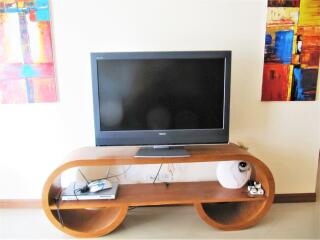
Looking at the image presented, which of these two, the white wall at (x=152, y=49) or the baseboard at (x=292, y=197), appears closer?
the white wall at (x=152, y=49)

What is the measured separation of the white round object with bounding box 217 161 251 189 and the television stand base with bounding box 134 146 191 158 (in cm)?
36

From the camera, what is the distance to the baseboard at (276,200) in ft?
6.97

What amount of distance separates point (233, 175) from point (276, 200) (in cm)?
66

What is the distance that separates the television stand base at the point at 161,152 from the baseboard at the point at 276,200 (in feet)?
3.52

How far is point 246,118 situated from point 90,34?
140 centimetres

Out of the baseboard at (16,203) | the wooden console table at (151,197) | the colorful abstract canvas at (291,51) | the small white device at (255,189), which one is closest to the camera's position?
the wooden console table at (151,197)

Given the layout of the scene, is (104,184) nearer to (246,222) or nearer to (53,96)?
(53,96)

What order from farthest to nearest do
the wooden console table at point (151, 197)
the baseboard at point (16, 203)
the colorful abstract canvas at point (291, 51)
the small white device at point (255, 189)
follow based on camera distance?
the baseboard at point (16, 203) → the colorful abstract canvas at point (291, 51) → the small white device at point (255, 189) → the wooden console table at point (151, 197)

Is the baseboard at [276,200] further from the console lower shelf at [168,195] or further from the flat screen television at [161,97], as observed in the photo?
the flat screen television at [161,97]

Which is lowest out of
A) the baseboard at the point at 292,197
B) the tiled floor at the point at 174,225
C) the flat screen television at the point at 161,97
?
the tiled floor at the point at 174,225

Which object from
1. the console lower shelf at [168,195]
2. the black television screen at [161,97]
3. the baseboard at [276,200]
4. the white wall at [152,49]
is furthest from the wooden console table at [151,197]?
the baseboard at [276,200]

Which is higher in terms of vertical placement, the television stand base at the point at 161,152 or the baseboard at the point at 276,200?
the television stand base at the point at 161,152

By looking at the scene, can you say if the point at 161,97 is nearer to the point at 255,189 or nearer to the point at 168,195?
the point at 168,195

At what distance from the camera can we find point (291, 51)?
76.7 inches
